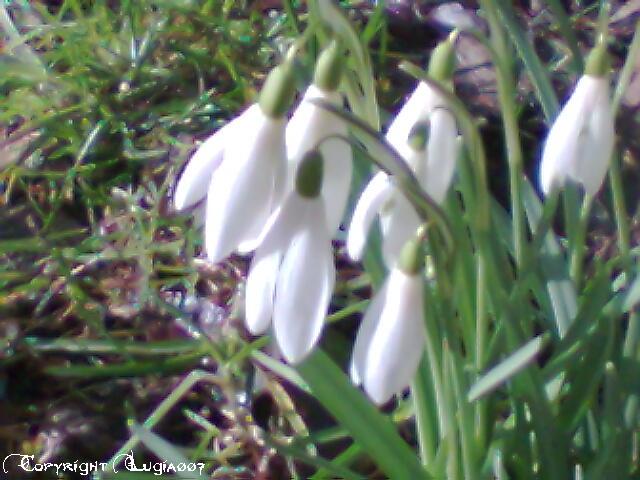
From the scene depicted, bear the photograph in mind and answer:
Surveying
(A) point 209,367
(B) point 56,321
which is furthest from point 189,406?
(B) point 56,321

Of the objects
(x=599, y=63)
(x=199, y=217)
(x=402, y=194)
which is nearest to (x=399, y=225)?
(x=402, y=194)

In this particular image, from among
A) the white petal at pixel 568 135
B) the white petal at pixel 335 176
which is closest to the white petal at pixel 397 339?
the white petal at pixel 335 176

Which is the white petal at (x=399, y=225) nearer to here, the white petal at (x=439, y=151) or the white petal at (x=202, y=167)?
the white petal at (x=439, y=151)

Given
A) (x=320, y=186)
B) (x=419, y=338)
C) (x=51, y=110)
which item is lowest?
(x=51, y=110)

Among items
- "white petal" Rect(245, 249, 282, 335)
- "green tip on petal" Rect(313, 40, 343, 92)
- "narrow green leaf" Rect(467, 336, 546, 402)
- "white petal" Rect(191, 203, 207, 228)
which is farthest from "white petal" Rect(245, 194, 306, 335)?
"white petal" Rect(191, 203, 207, 228)

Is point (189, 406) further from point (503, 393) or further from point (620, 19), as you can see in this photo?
point (620, 19)

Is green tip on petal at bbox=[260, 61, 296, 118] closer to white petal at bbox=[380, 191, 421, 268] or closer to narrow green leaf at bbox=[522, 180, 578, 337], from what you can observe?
white petal at bbox=[380, 191, 421, 268]
